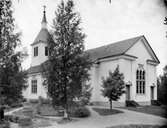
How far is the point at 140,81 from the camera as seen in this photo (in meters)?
23.0

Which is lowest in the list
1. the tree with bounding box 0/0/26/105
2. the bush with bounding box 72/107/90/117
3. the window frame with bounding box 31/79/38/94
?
the bush with bounding box 72/107/90/117

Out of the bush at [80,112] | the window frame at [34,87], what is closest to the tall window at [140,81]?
the bush at [80,112]

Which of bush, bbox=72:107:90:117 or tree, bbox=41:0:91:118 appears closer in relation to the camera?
tree, bbox=41:0:91:118

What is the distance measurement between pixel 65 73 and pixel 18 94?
12.3 ft

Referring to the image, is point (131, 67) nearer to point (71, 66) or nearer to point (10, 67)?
point (71, 66)

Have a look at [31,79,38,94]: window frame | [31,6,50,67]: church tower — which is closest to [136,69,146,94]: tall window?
[31,6,50,67]: church tower

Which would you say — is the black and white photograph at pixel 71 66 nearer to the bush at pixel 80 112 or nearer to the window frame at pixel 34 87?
the bush at pixel 80 112

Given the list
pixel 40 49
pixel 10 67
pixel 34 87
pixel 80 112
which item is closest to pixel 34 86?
pixel 34 87

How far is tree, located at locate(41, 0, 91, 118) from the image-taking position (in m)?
13.1

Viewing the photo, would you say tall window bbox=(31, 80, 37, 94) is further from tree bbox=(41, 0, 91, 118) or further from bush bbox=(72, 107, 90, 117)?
tree bbox=(41, 0, 91, 118)

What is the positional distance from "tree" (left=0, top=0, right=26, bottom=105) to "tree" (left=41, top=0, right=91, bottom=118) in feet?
8.85

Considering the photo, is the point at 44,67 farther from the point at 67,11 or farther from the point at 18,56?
the point at 67,11

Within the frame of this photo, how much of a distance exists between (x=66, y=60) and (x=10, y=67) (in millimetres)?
4505

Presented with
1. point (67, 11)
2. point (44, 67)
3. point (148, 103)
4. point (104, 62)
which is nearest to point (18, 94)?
point (44, 67)
